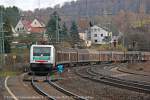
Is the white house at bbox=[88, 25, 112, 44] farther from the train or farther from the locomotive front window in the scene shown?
the locomotive front window

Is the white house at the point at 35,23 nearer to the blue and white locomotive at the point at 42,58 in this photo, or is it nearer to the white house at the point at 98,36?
the white house at the point at 98,36

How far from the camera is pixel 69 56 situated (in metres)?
61.6

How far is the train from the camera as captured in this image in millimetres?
43375

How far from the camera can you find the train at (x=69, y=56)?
43.4 meters

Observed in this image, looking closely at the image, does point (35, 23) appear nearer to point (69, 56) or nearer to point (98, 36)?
point (98, 36)

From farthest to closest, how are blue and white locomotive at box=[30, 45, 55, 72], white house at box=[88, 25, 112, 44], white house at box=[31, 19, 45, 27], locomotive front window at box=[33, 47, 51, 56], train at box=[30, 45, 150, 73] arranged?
white house at box=[88, 25, 112, 44] < white house at box=[31, 19, 45, 27] < locomotive front window at box=[33, 47, 51, 56] < train at box=[30, 45, 150, 73] < blue and white locomotive at box=[30, 45, 55, 72]

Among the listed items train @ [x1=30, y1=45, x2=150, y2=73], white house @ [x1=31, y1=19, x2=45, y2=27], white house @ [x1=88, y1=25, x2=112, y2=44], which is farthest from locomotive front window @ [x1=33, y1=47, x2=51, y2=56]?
white house @ [x1=88, y1=25, x2=112, y2=44]

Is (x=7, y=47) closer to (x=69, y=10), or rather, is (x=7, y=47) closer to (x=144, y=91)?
(x=69, y=10)

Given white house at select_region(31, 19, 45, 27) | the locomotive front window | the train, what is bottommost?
the train

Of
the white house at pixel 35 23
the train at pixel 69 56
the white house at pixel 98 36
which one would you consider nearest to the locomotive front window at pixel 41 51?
the train at pixel 69 56

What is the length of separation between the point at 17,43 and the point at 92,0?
1182 inches

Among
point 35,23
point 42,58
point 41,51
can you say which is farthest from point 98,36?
point 42,58

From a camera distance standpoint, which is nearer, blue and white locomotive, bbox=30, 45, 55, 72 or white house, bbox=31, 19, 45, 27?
blue and white locomotive, bbox=30, 45, 55, 72

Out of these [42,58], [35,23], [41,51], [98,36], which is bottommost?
[42,58]
